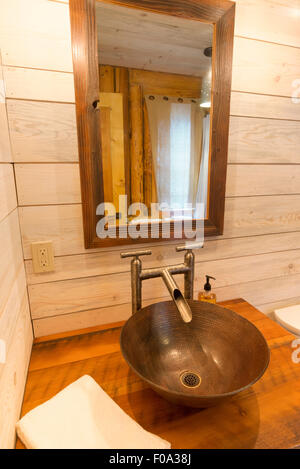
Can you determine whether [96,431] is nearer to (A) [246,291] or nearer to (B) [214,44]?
(A) [246,291]

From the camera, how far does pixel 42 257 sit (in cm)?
84

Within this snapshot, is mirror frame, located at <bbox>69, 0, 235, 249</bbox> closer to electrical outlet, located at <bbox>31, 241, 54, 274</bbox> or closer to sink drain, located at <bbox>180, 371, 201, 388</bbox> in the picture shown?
electrical outlet, located at <bbox>31, 241, 54, 274</bbox>

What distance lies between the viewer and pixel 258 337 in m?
0.69

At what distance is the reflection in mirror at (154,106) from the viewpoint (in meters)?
0.79

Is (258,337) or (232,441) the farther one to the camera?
(258,337)

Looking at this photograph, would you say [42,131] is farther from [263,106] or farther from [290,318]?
[290,318]

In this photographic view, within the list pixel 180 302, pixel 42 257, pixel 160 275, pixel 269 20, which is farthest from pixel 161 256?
pixel 269 20

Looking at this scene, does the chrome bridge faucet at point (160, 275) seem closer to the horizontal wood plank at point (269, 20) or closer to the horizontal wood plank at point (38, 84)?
the horizontal wood plank at point (38, 84)

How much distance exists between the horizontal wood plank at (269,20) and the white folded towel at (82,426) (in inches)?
48.6

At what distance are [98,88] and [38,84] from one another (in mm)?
171

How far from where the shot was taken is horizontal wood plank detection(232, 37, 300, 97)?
0.92 m
